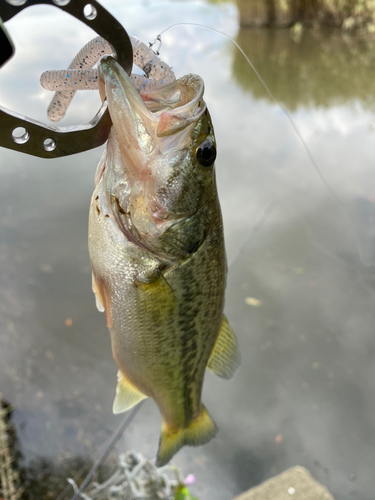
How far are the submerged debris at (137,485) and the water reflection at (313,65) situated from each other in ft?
18.5

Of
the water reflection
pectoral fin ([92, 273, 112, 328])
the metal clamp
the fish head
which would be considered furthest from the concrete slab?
the water reflection

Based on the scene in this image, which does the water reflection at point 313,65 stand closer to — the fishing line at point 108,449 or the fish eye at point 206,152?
the fishing line at point 108,449

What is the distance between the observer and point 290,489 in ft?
8.21

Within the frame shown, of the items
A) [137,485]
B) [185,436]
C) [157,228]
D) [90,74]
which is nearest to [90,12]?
[90,74]

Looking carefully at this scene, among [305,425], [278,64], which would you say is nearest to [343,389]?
[305,425]

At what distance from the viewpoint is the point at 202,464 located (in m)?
2.72

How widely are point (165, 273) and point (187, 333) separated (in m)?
0.26

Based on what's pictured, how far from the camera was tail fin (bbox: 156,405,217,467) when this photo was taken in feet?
4.95

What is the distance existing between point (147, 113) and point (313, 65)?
8238mm

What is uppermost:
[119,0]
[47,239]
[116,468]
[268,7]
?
[119,0]

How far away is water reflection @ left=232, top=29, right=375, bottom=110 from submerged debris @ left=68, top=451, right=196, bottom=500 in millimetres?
5650

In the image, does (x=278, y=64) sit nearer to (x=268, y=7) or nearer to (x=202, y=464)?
(x=268, y=7)

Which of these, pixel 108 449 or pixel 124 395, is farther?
pixel 108 449

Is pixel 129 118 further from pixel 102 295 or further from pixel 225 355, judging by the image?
pixel 225 355
